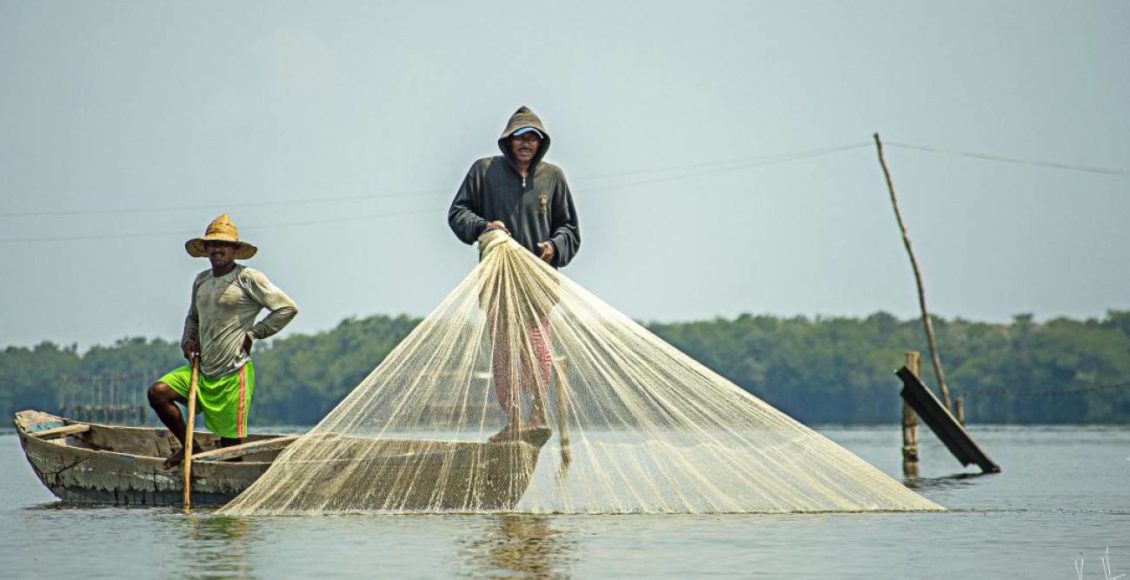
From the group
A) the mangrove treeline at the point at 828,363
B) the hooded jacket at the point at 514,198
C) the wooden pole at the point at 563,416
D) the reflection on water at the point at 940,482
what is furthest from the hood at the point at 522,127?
the mangrove treeline at the point at 828,363

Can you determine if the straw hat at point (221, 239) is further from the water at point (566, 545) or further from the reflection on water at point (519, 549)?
the reflection on water at point (519, 549)

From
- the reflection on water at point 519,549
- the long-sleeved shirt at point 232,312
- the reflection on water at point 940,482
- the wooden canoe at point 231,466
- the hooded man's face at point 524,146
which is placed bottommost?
the reflection on water at point 940,482

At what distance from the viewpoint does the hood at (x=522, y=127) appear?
8594mm

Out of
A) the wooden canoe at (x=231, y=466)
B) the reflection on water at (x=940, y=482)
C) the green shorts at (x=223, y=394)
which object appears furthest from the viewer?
the reflection on water at (x=940, y=482)

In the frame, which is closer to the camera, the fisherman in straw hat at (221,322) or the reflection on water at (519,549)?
the reflection on water at (519,549)

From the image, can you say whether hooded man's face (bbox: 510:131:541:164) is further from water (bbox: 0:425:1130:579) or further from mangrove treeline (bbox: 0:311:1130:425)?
mangrove treeline (bbox: 0:311:1130:425)

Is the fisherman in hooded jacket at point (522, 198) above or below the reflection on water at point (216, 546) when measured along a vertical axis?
above

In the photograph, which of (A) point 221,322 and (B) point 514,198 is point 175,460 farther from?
(B) point 514,198

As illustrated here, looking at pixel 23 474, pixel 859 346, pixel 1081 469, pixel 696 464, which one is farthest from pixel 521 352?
pixel 859 346

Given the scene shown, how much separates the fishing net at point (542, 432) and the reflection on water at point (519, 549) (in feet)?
1.13

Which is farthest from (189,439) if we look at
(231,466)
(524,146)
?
(524,146)

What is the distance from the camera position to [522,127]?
8562mm

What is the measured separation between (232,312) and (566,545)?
3.07 metres

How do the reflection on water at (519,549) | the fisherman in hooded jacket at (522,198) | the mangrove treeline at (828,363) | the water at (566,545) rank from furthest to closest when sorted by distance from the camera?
the mangrove treeline at (828,363), the fisherman in hooded jacket at (522,198), the water at (566,545), the reflection on water at (519,549)
